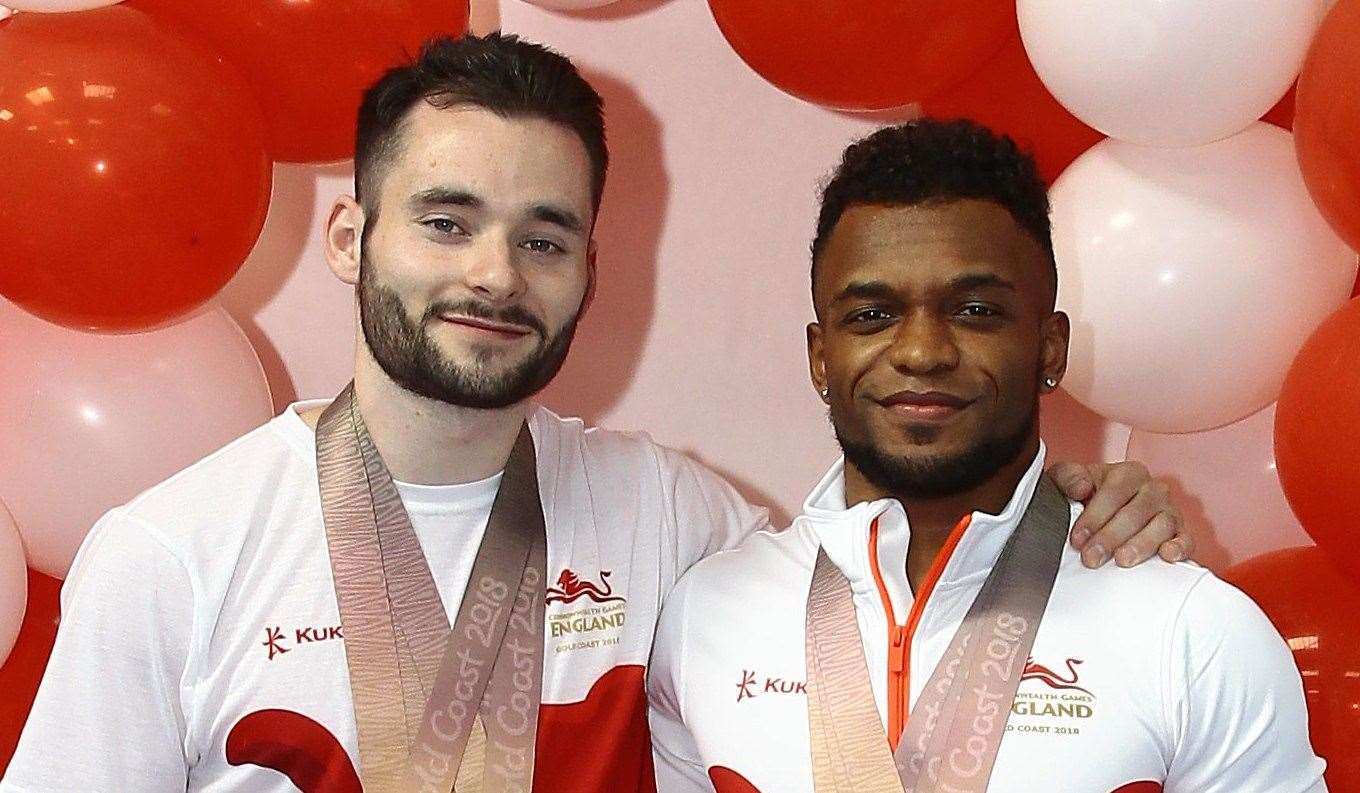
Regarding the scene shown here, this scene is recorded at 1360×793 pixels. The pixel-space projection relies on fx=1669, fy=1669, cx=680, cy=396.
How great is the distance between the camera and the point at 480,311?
2.04m

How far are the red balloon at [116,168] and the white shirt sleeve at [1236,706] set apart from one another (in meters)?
1.37

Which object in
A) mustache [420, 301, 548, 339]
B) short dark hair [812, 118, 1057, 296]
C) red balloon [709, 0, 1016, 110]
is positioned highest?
red balloon [709, 0, 1016, 110]

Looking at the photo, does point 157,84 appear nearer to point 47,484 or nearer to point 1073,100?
point 47,484

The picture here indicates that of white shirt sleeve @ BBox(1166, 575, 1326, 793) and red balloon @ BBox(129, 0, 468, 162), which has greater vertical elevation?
red balloon @ BBox(129, 0, 468, 162)

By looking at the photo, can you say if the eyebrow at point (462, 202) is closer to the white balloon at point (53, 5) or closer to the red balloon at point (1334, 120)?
the white balloon at point (53, 5)

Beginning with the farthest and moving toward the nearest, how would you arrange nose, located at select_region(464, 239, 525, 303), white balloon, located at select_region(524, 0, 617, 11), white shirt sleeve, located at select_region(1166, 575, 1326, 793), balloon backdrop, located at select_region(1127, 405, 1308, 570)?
1. white balloon, located at select_region(524, 0, 617, 11)
2. balloon backdrop, located at select_region(1127, 405, 1308, 570)
3. nose, located at select_region(464, 239, 525, 303)
4. white shirt sleeve, located at select_region(1166, 575, 1326, 793)

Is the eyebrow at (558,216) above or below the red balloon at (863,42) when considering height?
below

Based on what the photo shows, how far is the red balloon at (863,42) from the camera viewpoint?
2.29 metres

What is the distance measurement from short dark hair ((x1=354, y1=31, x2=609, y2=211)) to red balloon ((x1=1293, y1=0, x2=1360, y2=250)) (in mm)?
910

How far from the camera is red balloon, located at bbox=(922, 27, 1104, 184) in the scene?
256cm

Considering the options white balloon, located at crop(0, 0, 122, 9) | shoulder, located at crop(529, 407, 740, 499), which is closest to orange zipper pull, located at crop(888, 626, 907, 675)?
shoulder, located at crop(529, 407, 740, 499)

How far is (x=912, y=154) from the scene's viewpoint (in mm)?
1979

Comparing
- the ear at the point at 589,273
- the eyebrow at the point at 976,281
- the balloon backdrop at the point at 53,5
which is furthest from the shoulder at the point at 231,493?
the eyebrow at the point at 976,281

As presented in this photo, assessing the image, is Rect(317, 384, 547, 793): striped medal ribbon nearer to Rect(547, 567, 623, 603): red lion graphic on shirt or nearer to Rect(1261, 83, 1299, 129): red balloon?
Rect(547, 567, 623, 603): red lion graphic on shirt
